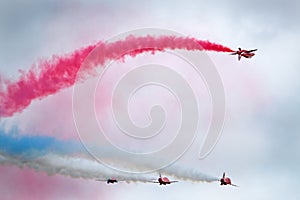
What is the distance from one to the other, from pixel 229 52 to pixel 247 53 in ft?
22.3

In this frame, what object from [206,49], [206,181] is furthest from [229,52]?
[206,181]

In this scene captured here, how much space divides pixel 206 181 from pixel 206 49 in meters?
22.7

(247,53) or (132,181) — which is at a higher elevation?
(247,53)

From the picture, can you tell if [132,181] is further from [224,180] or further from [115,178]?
[224,180]

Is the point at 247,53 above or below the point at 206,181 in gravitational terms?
above

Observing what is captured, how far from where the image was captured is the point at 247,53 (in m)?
135

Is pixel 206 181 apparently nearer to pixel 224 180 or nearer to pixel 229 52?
pixel 224 180

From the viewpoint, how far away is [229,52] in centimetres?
12938

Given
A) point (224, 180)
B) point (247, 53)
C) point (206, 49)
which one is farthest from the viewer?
point (224, 180)

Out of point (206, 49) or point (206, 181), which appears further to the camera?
point (206, 181)

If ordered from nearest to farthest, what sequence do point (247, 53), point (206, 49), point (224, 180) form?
point (206, 49)
point (247, 53)
point (224, 180)

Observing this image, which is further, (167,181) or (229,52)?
(167,181)

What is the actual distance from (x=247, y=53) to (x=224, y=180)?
23355 mm

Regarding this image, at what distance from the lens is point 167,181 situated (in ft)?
465
